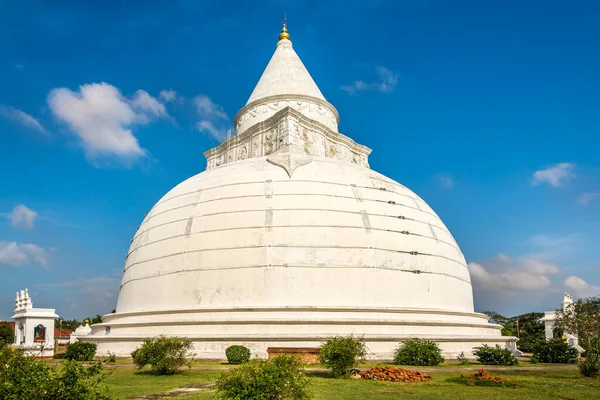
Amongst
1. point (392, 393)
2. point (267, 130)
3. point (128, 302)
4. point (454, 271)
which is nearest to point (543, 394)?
point (392, 393)

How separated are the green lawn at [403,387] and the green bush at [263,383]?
3070 mm

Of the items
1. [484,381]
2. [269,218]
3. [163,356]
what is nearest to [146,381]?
[163,356]

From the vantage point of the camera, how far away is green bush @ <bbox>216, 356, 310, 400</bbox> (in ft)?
29.8

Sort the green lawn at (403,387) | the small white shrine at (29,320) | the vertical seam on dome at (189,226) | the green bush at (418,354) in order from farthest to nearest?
the small white shrine at (29,320) → the vertical seam on dome at (189,226) → the green bush at (418,354) → the green lawn at (403,387)

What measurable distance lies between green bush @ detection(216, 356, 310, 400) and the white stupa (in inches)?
444

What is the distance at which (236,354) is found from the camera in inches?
778

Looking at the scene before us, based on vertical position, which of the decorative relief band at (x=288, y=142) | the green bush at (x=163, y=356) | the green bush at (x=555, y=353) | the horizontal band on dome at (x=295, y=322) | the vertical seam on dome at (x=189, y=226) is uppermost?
the decorative relief band at (x=288, y=142)

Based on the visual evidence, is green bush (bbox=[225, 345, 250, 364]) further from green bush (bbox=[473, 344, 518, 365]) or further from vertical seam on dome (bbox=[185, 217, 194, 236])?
green bush (bbox=[473, 344, 518, 365])

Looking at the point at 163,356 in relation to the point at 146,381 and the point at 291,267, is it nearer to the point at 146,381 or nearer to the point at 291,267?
the point at 146,381

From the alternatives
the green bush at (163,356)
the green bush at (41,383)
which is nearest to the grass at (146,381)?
the green bush at (163,356)

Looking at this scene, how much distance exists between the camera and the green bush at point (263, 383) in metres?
9.07

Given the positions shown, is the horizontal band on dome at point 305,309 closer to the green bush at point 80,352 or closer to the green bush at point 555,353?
the green bush at point 80,352

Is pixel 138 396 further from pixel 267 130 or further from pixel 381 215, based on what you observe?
A: pixel 267 130

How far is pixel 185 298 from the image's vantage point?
908 inches
